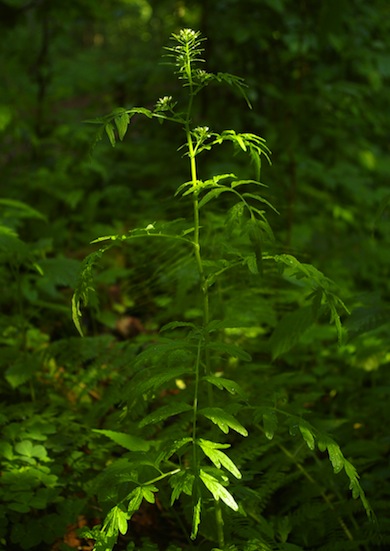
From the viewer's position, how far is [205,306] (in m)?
1.64

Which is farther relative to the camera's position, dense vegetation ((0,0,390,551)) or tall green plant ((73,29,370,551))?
dense vegetation ((0,0,390,551))

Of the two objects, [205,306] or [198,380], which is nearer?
[198,380]

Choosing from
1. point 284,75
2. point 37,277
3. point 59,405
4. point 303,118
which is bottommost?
point 59,405

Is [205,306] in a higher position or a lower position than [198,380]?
higher

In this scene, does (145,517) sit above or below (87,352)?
below

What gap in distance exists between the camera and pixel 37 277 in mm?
2883

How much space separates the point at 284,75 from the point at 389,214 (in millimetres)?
1621

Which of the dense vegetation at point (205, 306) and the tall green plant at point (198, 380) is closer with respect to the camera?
the tall green plant at point (198, 380)

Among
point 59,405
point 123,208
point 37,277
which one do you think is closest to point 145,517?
point 59,405

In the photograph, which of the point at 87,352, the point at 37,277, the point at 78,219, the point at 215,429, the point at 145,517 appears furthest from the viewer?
the point at 78,219

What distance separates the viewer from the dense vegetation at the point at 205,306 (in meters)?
1.58

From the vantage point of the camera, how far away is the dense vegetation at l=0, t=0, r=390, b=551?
5.19 ft

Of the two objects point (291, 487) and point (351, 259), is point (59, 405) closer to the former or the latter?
point (291, 487)

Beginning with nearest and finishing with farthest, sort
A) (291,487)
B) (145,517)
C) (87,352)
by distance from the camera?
(145,517) < (291,487) < (87,352)
